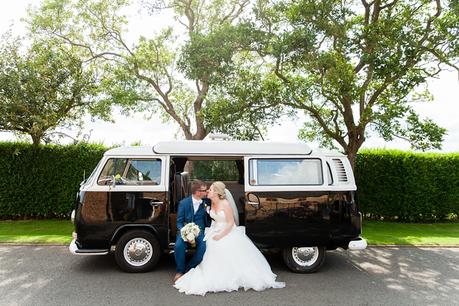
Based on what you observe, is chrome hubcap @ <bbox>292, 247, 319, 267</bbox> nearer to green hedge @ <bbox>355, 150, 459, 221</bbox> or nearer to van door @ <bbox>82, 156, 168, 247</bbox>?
van door @ <bbox>82, 156, 168, 247</bbox>

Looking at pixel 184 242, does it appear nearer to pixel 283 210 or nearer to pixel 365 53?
pixel 283 210

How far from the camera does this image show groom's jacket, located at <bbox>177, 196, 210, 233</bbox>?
797 centimetres

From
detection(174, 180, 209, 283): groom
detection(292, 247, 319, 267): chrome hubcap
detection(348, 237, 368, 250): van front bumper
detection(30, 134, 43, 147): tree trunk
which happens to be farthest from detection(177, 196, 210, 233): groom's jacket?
detection(30, 134, 43, 147): tree trunk

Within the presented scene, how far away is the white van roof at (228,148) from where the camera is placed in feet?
27.8

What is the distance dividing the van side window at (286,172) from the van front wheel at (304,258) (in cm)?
135

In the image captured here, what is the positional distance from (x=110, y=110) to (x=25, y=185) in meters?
4.33

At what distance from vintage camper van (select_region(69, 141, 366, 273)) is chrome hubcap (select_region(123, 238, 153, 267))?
0.02 meters

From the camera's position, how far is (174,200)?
8.85 meters

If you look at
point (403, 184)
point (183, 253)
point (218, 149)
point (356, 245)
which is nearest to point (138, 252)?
point (183, 253)

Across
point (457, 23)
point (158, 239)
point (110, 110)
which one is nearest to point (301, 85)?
point (457, 23)

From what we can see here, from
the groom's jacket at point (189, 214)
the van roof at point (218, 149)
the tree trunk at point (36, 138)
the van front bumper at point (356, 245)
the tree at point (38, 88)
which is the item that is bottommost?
the van front bumper at point (356, 245)

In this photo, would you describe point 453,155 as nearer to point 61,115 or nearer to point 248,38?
point 248,38

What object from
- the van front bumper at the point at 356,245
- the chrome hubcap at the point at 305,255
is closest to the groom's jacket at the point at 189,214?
the chrome hubcap at the point at 305,255

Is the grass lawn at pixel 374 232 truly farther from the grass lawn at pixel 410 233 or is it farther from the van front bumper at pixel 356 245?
the van front bumper at pixel 356 245
